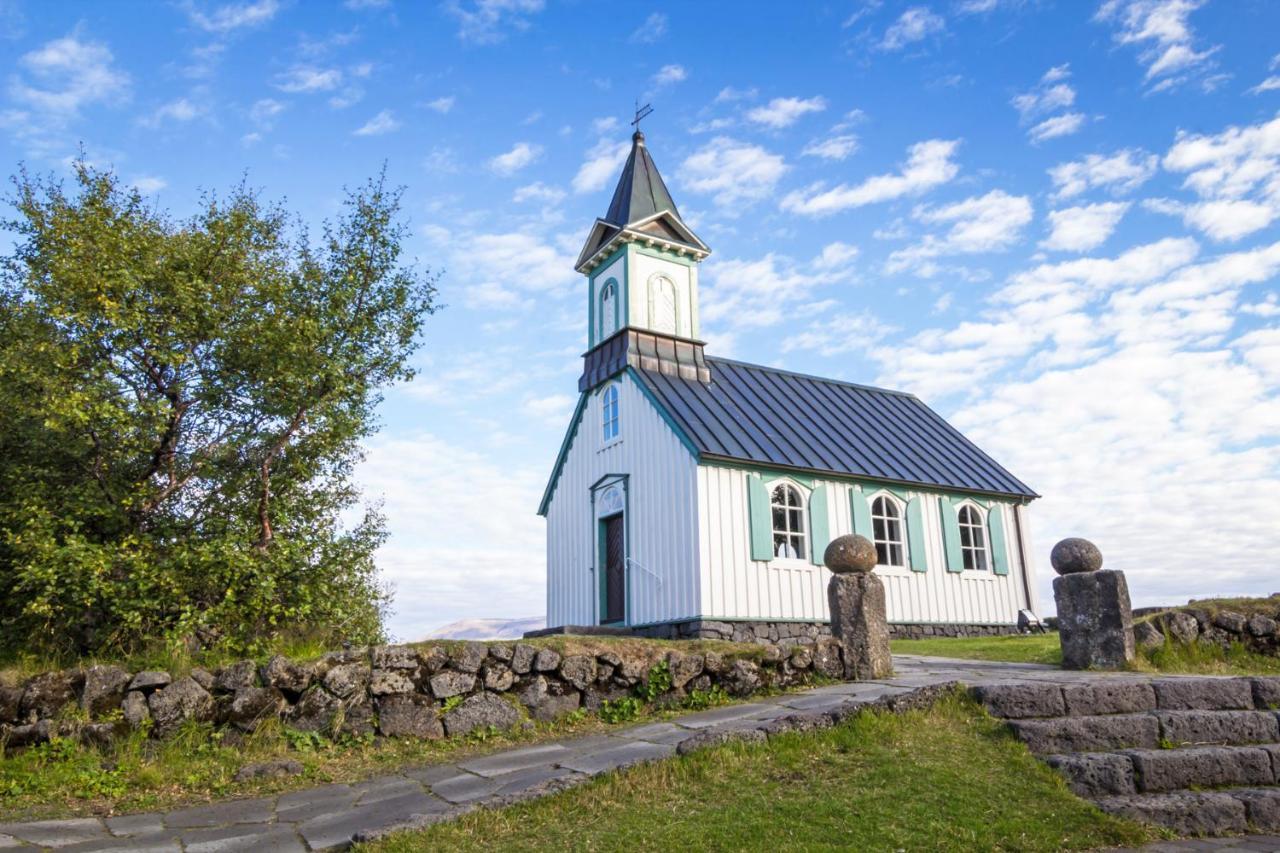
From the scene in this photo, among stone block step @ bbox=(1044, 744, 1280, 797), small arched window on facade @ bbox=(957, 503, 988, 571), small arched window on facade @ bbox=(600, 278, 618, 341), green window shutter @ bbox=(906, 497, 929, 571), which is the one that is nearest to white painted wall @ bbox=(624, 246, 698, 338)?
small arched window on facade @ bbox=(600, 278, 618, 341)

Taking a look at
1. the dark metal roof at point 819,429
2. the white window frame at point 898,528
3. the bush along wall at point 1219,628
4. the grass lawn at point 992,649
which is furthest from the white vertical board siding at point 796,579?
the bush along wall at point 1219,628

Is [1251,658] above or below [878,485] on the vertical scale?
below

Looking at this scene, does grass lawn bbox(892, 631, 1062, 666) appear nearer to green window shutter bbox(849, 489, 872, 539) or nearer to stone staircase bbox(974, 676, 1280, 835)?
green window shutter bbox(849, 489, 872, 539)

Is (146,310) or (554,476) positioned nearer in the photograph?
(146,310)

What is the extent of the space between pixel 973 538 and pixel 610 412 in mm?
8585

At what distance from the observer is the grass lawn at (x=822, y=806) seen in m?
6.00

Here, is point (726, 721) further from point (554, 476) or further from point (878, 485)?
point (554, 476)

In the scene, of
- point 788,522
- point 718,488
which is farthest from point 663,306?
point 788,522

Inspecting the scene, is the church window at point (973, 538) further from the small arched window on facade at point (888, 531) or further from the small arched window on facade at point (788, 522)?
the small arched window on facade at point (788, 522)

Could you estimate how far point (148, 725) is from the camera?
8344mm

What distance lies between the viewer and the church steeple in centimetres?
1955

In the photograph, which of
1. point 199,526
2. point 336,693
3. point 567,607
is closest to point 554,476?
point 567,607

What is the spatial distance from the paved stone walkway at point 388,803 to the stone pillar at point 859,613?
45.6 inches

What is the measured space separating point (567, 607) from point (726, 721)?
11384mm
